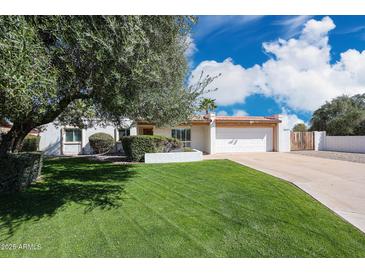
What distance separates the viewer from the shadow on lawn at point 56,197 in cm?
531

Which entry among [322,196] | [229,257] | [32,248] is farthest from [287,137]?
[32,248]

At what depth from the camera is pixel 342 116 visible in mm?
30531

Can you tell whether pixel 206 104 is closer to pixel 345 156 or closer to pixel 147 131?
pixel 147 131

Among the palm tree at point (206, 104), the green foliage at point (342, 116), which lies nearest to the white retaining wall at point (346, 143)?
the green foliage at point (342, 116)

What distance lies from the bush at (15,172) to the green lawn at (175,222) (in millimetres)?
365

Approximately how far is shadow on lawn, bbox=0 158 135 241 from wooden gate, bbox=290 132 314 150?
62.9 ft

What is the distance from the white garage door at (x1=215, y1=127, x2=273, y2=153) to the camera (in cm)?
2117

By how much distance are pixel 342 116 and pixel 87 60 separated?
3563 cm

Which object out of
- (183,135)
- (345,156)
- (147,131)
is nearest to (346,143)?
(345,156)

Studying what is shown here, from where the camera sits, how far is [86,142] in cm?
2012

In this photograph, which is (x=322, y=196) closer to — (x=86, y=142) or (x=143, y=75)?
(x=143, y=75)
